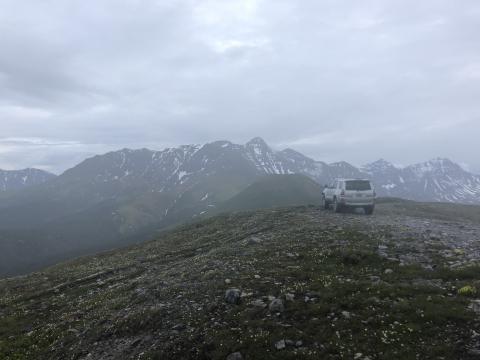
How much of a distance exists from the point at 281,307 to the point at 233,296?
2237mm

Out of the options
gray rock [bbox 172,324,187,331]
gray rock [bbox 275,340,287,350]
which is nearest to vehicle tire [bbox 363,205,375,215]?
gray rock [bbox 172,324,187,331]

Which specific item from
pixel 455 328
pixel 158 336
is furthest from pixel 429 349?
pixel 158 336

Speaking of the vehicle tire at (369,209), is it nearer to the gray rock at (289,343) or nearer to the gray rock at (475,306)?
the gray rock at (475,306)

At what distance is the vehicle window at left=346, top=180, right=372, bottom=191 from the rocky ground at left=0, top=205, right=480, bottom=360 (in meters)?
14.0

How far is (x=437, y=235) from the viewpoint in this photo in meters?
24.7

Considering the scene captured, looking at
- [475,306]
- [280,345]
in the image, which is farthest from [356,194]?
[280,345]

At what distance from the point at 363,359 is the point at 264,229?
23537 millimetres

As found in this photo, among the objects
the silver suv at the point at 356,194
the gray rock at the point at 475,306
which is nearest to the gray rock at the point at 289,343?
the gray rock at the point at 475,306

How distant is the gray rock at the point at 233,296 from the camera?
14852mm

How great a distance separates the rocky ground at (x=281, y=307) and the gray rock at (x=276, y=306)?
0.13 ft

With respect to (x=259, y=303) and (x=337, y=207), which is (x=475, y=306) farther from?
(x=337, y=207)

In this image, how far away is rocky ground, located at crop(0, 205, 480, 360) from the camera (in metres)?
11.2

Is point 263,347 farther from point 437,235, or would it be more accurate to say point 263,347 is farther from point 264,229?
point 264,229

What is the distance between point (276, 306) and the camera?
13703 mm
